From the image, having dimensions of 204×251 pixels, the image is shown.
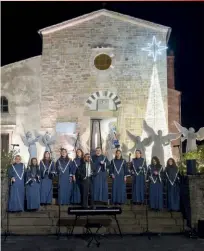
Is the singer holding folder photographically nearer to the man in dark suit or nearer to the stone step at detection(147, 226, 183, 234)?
the man in dark suit

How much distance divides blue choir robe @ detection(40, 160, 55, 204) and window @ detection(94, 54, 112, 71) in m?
7.39

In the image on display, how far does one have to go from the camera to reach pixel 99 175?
1188 cm

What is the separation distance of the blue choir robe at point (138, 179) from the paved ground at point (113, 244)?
1934mm

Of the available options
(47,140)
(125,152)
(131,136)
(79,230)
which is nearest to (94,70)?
(131,136)

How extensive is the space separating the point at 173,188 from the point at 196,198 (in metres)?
0.96

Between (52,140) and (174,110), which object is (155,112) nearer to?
(174,110)

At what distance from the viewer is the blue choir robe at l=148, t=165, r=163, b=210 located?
37.5 feet

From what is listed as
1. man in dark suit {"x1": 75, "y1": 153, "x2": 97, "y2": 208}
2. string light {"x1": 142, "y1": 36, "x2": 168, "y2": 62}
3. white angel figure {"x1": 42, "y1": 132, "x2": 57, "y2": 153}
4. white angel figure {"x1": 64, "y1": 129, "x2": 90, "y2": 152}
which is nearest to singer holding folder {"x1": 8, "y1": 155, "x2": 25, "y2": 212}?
man in dark suit {"x1": 75, "y1": 153, "x2": 97, "y2": 208}

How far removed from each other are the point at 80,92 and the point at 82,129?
1763 mm

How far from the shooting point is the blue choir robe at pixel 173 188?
37.2 feet

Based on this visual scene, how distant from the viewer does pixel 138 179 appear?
468 inches

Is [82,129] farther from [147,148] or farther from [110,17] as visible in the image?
[110,17]

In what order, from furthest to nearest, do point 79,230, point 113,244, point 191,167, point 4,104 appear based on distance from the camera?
1. point 4,104
2. point 191,167
3. point 79,230
4. point 113,244

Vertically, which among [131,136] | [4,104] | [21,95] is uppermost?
[21,95]
